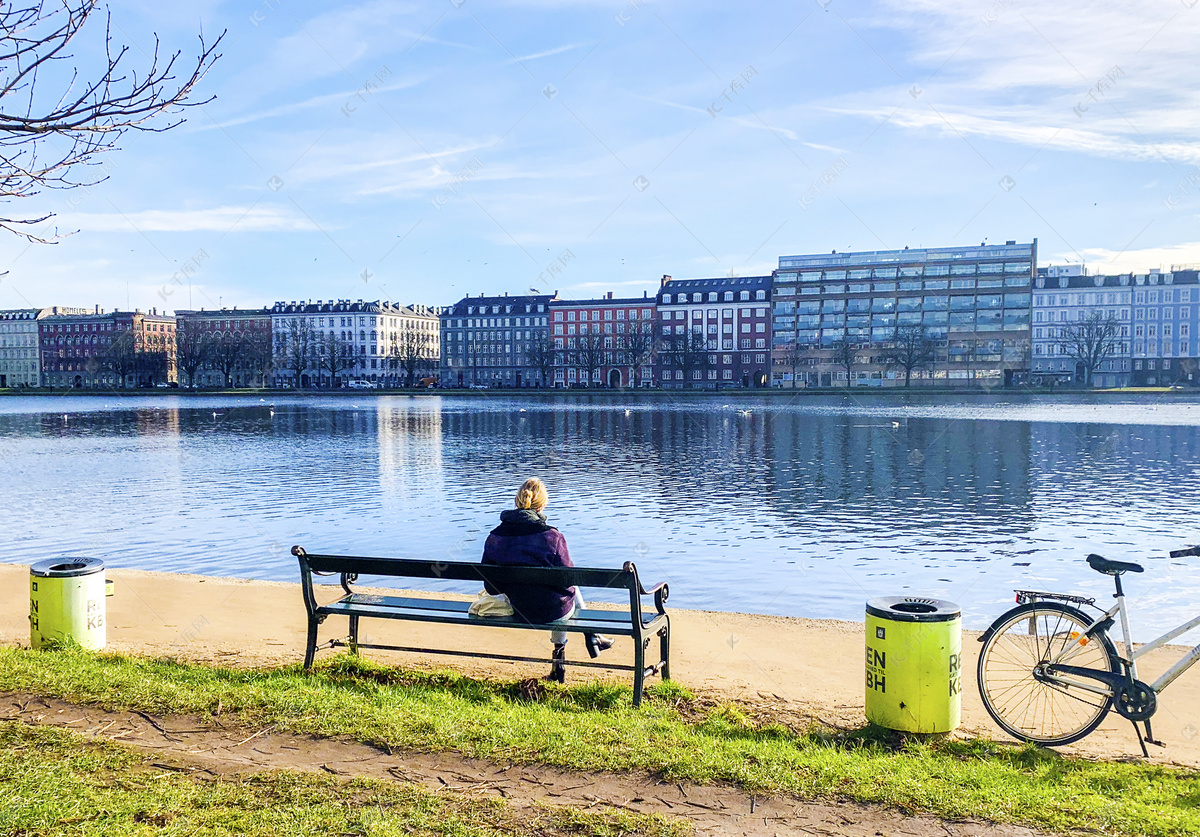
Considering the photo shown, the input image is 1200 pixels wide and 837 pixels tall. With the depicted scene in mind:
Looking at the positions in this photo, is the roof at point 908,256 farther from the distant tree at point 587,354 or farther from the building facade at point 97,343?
the building facade at point 97,343

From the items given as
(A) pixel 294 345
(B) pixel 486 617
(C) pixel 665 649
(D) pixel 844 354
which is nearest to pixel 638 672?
(C) pixel 665 649

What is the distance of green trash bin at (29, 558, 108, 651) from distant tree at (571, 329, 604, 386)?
136883 mm

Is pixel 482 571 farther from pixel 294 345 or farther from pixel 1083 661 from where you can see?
pixel 294 345

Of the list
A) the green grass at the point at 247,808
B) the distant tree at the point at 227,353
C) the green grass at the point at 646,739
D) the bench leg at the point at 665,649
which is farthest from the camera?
the distant tree at the point at 227,353

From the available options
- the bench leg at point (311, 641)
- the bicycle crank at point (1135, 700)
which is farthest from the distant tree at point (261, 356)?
the bicycle crank at point (1135, 700)

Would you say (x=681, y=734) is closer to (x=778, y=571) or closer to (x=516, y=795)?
(x=516, y=795)

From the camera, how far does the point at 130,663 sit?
773 centimetres

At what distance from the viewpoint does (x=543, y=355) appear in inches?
5945

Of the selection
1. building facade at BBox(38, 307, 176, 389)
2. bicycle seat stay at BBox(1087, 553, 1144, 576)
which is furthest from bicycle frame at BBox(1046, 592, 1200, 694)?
building facade at BBox(38, 307, 176, 389)

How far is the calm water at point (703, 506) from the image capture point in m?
15.6

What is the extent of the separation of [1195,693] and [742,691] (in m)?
3.67

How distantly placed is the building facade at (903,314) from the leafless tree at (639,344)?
18836mm

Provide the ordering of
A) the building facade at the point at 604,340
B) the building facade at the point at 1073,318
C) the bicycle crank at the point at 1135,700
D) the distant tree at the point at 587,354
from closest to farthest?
1. the bicycle crank at the point at 1135,700
2. the building facade at the point at 1073,318
3. the distant tree at the point at 587,354
4. the building facade at the point at 604,340

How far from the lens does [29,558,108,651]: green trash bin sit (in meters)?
8.37
